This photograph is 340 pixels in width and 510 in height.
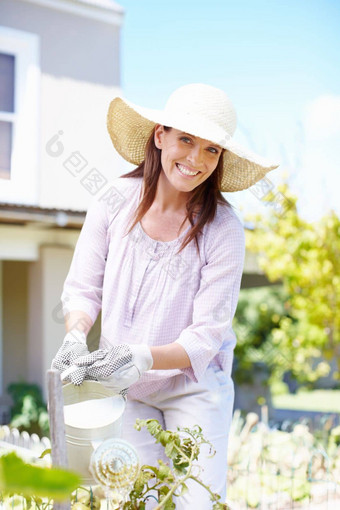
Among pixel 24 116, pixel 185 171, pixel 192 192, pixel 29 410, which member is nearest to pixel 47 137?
pixel 24 116

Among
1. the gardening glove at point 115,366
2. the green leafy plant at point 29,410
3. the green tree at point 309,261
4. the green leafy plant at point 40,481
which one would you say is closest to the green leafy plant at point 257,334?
the green tree at point 309,261

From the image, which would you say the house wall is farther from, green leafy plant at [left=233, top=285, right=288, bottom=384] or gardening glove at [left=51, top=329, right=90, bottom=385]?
gardening glove at [left=51, top=329, right=90, bottom=385]

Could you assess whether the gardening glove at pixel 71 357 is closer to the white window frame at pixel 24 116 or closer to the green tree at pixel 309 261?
the green tree at pixel 309 261

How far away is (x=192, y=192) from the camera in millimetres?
1870

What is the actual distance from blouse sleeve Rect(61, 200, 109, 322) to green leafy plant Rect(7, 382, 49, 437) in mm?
3529

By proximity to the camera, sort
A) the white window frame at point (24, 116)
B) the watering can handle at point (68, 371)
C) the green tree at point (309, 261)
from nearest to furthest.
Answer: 1. the watering can handle at point (68, 371)
2. the green tree at point (309, 261)
3. the white window frame at point (24, 116)

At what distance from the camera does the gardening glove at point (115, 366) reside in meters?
1.32

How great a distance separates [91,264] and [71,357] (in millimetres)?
449

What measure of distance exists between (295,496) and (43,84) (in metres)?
4.37

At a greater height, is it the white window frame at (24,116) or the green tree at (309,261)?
the white window frame at (24,116)

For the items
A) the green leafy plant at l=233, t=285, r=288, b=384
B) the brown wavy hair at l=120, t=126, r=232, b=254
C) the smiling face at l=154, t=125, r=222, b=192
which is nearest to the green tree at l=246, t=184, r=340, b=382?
the green leafy plant at l=233, t=285, r=288, b=384

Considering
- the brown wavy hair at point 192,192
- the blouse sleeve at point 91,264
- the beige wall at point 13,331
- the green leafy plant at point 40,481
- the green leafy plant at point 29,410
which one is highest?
the brown wavy hair at point 192,192

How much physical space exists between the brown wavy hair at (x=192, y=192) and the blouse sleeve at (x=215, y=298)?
0.19ft

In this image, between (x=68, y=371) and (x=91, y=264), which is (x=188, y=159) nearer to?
(x=91, y=264)
